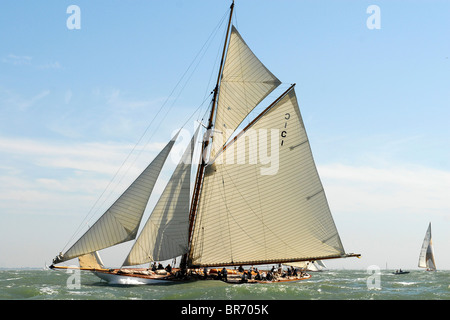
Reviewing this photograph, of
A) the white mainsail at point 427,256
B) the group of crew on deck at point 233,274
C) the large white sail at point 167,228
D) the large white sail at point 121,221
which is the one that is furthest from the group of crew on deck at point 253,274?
the white mainsail at point 427,256

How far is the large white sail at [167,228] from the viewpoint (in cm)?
3891

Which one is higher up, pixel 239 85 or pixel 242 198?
pixel 239 85

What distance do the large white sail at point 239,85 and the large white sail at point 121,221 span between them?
8495mm

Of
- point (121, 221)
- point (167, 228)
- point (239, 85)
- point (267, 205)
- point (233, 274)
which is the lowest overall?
point (233, 274)

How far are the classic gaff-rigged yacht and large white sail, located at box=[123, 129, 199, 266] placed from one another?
0.08 metres

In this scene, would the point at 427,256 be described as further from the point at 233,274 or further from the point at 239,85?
the point at 239,85

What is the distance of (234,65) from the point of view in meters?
43.3

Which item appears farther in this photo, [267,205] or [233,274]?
[233,274]

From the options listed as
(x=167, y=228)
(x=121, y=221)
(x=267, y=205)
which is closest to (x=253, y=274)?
(x=267, y=205)

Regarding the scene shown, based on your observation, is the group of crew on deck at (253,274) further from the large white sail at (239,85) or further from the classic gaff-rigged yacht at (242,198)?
the large white sail at (239,85)

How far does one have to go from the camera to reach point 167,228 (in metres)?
39.3

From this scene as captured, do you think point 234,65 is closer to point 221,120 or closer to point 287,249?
point 221,120

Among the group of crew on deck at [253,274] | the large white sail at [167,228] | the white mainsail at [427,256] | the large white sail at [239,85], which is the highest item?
the large white sail at [239,85]

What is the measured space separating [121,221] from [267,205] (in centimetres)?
1227
